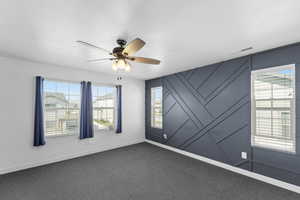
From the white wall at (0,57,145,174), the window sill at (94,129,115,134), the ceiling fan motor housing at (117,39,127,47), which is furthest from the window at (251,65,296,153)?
the white wall at (0,57,145,174)

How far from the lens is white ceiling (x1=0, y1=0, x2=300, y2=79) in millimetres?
1452

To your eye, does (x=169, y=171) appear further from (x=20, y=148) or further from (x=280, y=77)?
(x=20, y=148)

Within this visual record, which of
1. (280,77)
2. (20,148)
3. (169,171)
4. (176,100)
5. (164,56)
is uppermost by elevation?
(164,56)

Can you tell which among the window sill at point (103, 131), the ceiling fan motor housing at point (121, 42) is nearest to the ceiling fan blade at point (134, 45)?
the ceiling fan motor housing at point (121, 42)

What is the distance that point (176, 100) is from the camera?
4.39 metres

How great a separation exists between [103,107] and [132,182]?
8.70 feet

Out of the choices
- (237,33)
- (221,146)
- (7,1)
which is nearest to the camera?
(7,1)

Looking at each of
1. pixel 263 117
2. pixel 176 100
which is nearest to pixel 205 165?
pixel 263 117

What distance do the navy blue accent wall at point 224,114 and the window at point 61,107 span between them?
115 inches

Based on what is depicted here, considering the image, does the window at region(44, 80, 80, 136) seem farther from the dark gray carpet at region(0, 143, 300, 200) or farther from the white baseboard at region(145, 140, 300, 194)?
the white baseboard at region(145, 140, 300, 194)

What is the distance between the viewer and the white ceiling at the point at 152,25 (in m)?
1.45

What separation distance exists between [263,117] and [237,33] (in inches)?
71.6

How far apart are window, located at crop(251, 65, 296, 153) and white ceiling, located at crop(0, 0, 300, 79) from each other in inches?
22.4

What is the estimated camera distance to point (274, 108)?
2582 mm
